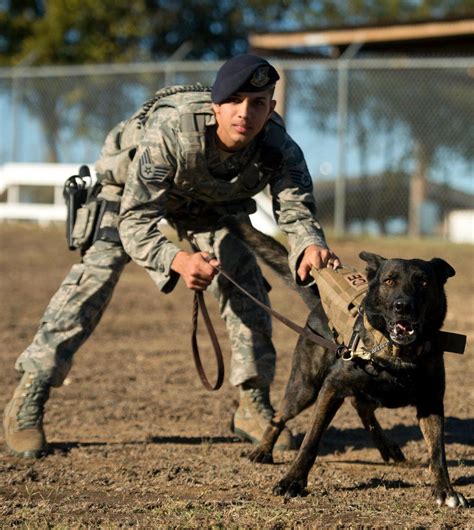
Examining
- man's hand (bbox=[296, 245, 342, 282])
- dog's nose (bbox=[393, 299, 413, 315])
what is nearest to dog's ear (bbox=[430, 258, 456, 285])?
dog's nose (bbox=[393, 299, 413, 315])

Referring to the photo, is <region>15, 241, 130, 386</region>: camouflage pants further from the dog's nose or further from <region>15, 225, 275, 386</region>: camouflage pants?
the dog's nose

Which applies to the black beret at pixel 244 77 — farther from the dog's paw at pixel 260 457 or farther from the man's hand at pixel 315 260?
the dog's paw at pixel 260 457

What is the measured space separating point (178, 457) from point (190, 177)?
142 centimetres

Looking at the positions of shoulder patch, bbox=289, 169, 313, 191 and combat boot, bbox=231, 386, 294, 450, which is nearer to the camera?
shoulder patch, bbox=289, 169, 313, 191

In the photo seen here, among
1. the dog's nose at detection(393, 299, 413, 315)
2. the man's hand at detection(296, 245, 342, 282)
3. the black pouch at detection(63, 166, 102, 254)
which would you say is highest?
the black pouch at detection(63, 166, 102, 254)

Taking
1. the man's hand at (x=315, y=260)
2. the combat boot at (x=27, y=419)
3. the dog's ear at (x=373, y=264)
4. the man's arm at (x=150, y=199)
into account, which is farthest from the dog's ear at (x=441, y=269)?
the combat boot at (x=27, y=419)

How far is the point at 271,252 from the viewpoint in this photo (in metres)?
5.28

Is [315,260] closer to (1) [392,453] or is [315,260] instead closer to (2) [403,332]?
(2) [403,332]

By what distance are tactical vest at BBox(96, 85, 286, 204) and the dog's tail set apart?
6.8 inches

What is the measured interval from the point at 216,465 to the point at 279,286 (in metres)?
7.41

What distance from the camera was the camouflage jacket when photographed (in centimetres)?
496

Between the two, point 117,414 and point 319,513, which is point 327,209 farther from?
point 319,513

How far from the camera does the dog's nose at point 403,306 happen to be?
4254 mm

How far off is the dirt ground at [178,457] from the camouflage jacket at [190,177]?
97cm
